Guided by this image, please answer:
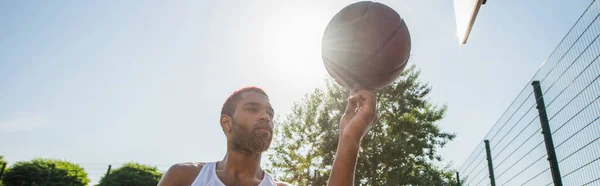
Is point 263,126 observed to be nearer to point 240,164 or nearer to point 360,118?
point 240,164

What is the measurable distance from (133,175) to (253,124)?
64.7 feet

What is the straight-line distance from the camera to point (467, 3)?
3.97 meters

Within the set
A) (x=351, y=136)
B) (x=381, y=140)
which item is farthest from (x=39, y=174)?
(x=351, y=136)

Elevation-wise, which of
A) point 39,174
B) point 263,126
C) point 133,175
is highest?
point 133,175

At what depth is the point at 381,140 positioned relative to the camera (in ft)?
55.6

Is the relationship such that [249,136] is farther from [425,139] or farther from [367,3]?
[425,139]

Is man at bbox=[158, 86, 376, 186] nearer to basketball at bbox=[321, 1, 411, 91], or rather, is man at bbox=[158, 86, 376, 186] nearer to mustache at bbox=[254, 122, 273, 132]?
mustache at bbox=[254, 122, 273, 132]

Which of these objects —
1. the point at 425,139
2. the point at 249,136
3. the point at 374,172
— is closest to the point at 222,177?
the point at 249,136

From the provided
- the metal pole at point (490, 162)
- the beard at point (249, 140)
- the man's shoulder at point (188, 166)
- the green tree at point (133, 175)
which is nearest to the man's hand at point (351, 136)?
the beard at point (249, 140)

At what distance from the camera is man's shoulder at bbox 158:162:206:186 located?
2564 mm

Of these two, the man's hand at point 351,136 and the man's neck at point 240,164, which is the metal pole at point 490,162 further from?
the man's hand at point 351,136

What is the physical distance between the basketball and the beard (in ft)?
2.45

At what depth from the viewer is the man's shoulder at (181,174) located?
256 centimetres

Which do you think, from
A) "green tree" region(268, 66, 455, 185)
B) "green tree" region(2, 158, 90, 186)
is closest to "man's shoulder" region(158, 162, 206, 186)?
"green tree" region(268, 66, 455, 185)
